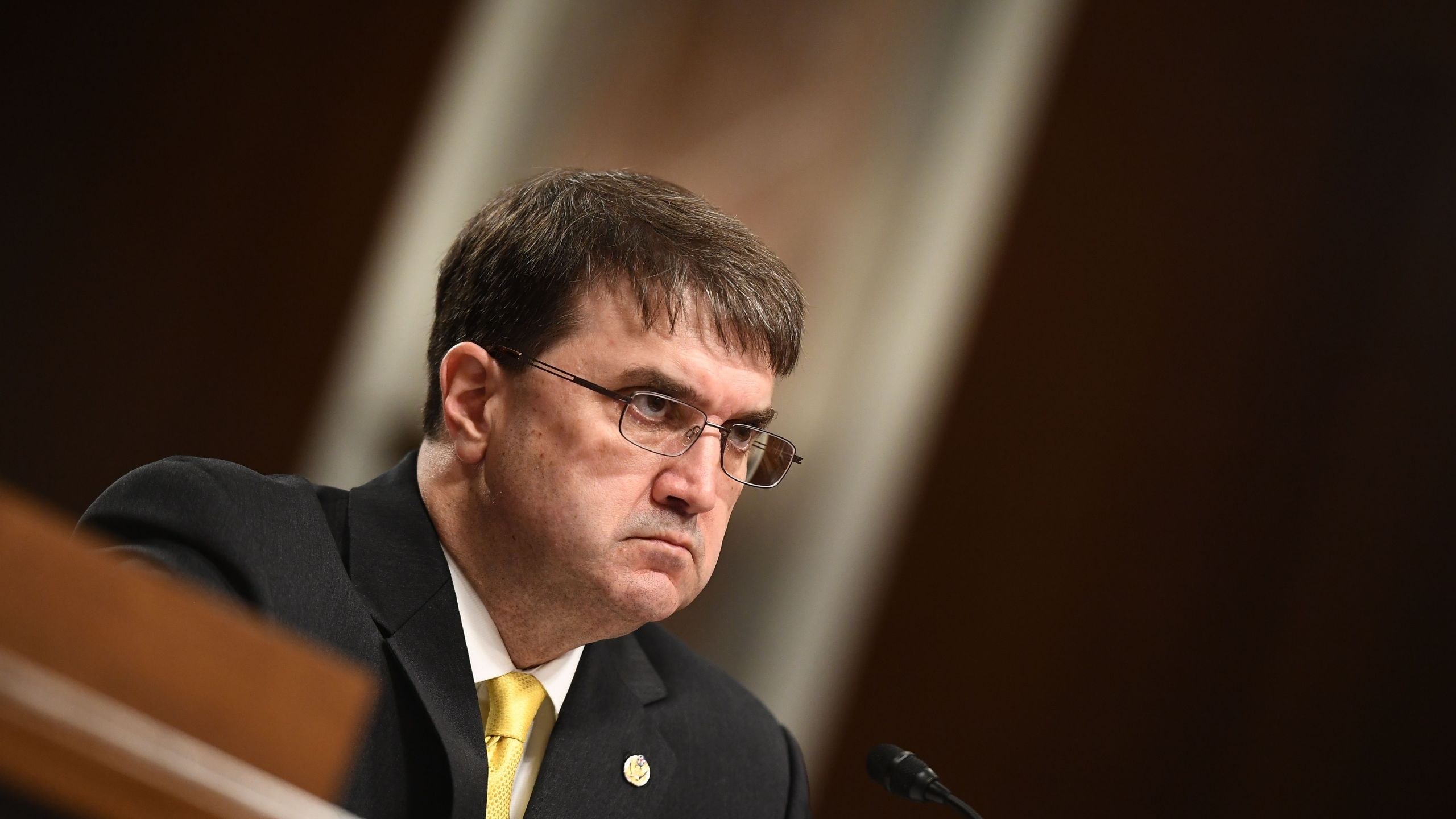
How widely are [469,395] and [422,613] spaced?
13.3 inches

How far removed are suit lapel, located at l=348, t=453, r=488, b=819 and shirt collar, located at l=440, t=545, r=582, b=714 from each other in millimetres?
31

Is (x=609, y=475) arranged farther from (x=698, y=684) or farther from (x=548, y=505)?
(x=698, y=684)

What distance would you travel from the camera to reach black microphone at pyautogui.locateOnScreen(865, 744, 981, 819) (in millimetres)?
1854

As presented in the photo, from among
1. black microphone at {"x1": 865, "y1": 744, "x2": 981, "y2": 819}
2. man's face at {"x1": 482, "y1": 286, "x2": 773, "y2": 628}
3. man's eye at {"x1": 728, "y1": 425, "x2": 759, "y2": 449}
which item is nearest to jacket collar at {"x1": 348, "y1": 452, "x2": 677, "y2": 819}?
man's face at {"x1": 482, "y1": 286, "x2": 773, "y2": 628}

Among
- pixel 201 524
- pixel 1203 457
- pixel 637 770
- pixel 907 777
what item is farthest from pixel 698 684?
pixel 1203 457

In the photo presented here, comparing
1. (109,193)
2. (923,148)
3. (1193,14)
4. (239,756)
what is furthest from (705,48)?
(239,756)

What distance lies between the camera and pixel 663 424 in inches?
69.3

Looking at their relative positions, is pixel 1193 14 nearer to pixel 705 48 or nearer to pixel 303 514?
pixel 705 48

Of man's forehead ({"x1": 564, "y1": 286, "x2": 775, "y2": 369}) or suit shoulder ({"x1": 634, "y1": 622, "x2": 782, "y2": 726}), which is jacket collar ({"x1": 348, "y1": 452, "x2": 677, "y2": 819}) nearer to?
suit shoulder ({"x1": 634, "y1": 622, "x2": 782, "y2": 726})

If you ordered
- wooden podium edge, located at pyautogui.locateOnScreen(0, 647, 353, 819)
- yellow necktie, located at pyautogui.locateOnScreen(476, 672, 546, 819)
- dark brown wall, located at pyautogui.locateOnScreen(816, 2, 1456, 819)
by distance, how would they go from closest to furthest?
wooden podium edge, located at pyautogui.locateOnScreen(0, 647, 353, 819), yellow necktie, located at pyautogui.locateOnScreen(476, 672, 546, 819), dark brown wall, located at pyautogui.locateOnScreen(816, 2, 1456, 819)

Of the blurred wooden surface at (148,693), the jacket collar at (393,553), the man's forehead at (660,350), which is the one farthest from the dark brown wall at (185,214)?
the blurred wooden surface at (148,693)

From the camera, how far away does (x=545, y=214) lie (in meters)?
1.92

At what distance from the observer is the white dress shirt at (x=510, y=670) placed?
1771 mm

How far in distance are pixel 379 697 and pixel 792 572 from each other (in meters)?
3.07
